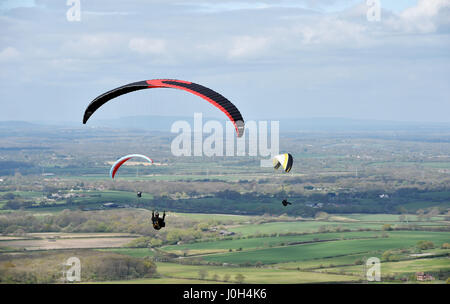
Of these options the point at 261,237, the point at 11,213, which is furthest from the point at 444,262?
the point at 11,213

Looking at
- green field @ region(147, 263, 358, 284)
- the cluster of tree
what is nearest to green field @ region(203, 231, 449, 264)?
green field @ region(147, 263, 358, 284)

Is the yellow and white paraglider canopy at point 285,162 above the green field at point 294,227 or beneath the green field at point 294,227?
beneath

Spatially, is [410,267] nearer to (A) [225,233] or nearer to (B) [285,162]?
(A) [225,233]

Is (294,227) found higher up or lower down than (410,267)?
higher up

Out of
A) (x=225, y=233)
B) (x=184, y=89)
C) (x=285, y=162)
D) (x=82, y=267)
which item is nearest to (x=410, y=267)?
(x=225, y=233)

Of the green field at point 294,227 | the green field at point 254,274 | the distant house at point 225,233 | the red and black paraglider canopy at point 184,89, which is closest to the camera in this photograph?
the red and black paraglider canopy at point 184,89

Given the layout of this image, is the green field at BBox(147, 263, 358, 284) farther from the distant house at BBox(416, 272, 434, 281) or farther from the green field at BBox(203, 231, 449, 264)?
the distant house at BBox(416, 272, 434, 281)

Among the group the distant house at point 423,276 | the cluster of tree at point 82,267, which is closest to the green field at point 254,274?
the cluster of tree at point 82,267

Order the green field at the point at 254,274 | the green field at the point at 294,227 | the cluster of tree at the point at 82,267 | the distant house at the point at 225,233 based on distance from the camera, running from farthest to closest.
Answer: the green field at the point at 294,227 < the distant house at the point at 225,233 < the cluster of tree at the point at 82,267 < the green field at the point at 254,274

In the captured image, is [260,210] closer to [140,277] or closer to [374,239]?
[374,239]

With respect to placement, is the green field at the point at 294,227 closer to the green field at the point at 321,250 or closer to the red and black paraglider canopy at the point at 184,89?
the green field at the point at 321,250

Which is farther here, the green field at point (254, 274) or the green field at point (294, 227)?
the green field at point (294, 227)

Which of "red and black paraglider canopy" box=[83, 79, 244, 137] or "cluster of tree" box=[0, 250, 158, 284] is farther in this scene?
"cluster of tree" box=[0, 250, 158, 284]
